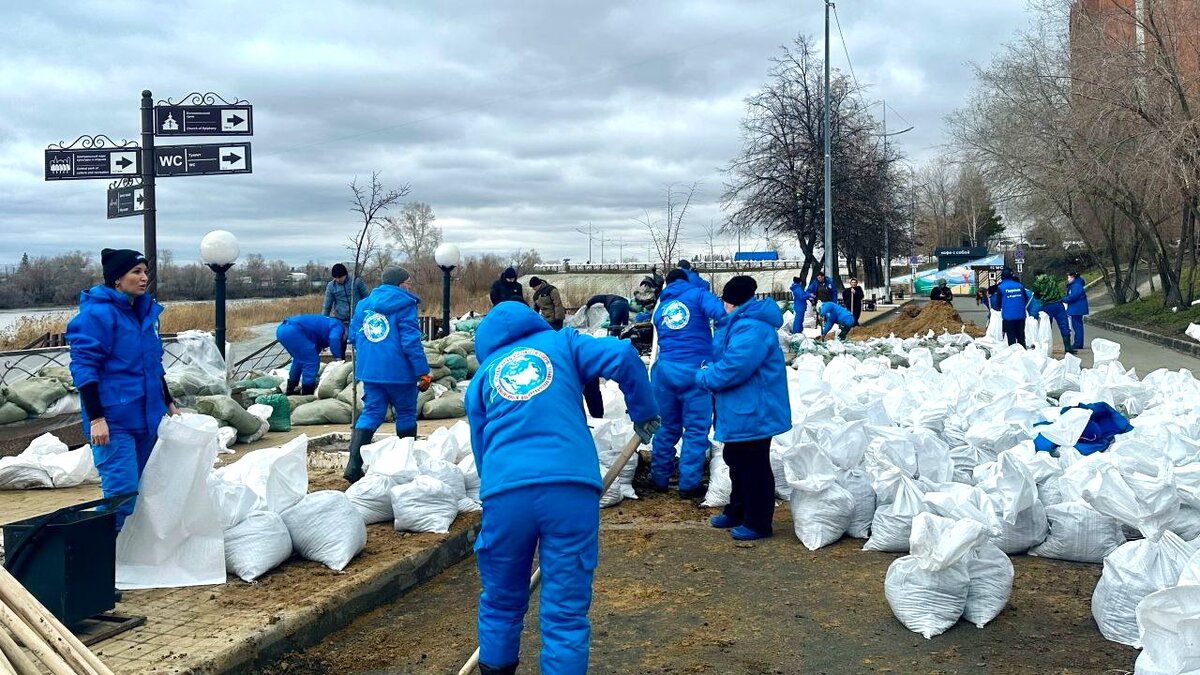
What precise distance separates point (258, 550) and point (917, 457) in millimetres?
3679

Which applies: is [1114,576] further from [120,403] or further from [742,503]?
[120,403]

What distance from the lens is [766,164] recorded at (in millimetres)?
31688

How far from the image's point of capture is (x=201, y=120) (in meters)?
10.3

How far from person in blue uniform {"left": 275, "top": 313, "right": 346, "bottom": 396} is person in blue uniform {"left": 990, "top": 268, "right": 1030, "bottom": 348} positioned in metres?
10.2

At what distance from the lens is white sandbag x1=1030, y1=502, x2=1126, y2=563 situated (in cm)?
496

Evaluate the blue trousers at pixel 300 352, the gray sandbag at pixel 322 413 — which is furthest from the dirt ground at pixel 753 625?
the blue trousers at pixel 300 352

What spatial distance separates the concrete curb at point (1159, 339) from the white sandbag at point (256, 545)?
54.2 ft

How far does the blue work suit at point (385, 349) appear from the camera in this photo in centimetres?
670

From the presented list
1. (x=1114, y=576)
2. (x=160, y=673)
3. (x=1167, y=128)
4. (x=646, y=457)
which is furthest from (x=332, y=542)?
(x=1167, y=128)

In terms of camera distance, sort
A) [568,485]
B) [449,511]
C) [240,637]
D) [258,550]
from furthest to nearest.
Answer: [449,511], [258,550], [240,637], [568,485]

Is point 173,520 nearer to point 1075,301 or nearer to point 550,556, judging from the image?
point 550,556

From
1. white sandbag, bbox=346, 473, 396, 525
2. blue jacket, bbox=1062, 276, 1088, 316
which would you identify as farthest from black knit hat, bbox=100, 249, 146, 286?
blue jacket, bbox=1062, 276, 1088, 316

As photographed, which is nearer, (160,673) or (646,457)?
(160,673)

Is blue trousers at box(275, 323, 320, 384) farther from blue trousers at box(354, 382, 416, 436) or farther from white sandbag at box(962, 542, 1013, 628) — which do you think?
white sandbag at box(962, 542, 1013, 628)
